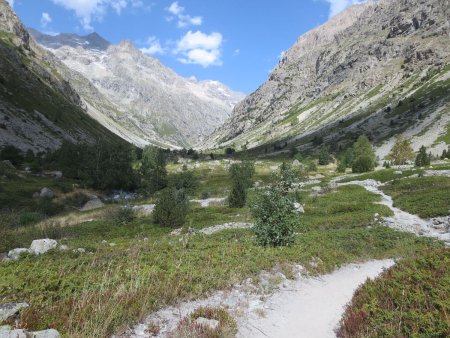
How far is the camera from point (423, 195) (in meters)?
39.5

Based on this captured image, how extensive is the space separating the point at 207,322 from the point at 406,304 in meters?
5.93

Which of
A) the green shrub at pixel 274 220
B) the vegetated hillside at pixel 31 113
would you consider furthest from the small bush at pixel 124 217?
the vegetated hillside at pixel 31 113

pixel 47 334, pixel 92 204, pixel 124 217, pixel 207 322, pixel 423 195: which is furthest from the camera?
pixel 92 204

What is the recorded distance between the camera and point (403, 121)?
153375 mm

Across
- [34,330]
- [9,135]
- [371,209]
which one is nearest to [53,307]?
[34,330]

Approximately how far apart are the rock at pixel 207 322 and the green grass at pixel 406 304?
3.81 metres

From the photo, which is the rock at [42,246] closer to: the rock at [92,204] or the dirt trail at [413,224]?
the dirt trail at [413,224]

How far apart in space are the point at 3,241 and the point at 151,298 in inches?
592

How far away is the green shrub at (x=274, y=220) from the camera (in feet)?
72.2

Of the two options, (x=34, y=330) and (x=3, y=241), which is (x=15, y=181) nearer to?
(x=3, y=241)

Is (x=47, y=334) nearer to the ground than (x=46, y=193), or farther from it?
farther from it

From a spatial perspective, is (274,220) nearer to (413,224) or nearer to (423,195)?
(413,224)

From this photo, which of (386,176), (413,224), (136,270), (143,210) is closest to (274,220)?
(136,270)

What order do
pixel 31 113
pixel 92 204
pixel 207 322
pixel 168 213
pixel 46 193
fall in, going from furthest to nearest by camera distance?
1. pixel 31 113
2. pixel 92 204
3. pixel 46 193
4. pixel 168 213
5. pixel 207 322
